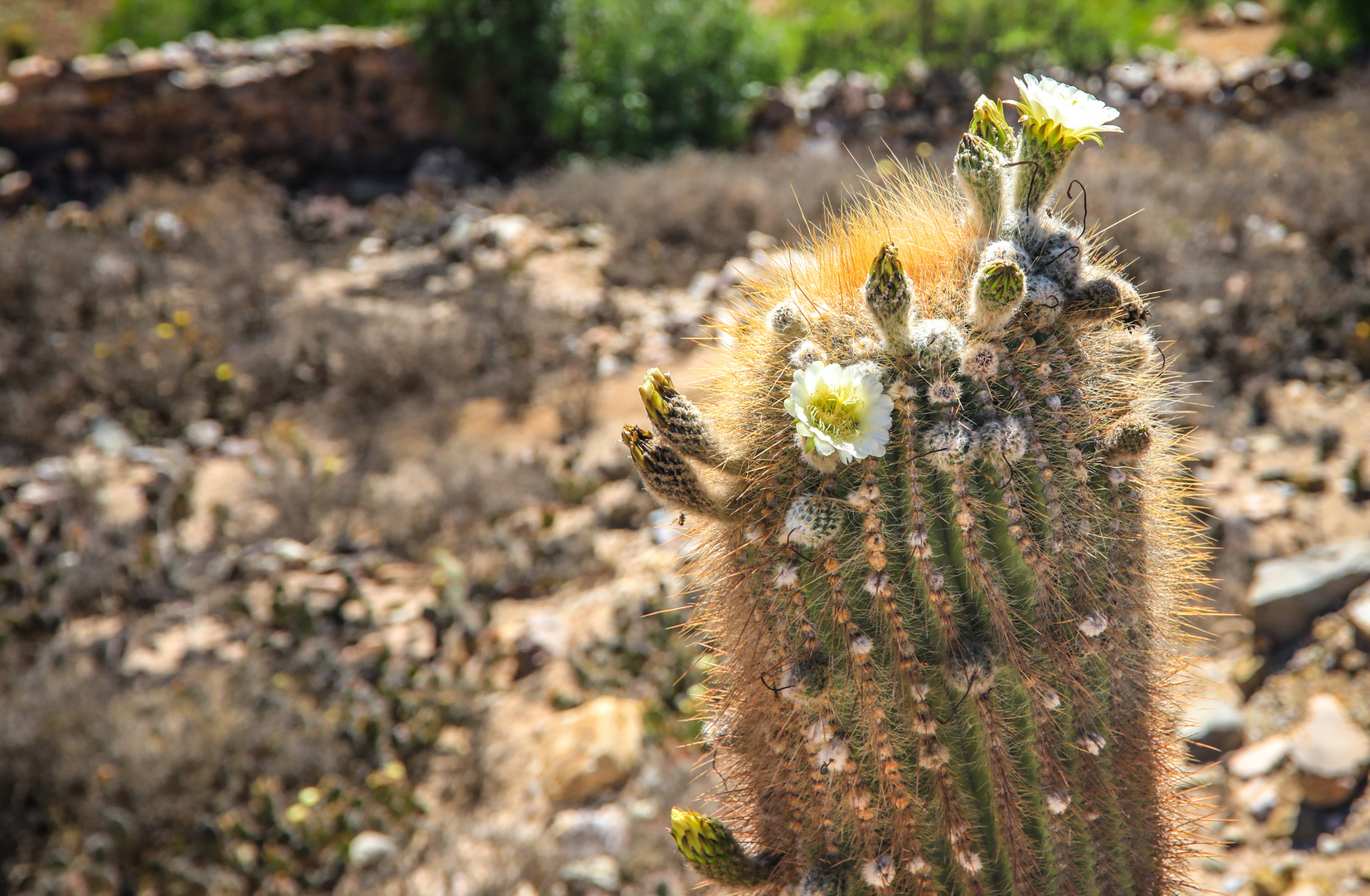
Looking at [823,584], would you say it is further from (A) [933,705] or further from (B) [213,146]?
(B) [213,146]

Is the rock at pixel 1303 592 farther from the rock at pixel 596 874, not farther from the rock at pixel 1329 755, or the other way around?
the rock at pixel 596 874

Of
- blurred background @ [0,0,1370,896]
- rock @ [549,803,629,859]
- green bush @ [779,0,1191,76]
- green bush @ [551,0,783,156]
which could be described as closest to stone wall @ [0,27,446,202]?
blurred background @ [0,0,1370,896]

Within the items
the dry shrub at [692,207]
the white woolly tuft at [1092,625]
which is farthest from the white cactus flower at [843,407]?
the dry shrub at [692,207]

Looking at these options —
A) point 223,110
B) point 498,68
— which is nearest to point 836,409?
point 498,68

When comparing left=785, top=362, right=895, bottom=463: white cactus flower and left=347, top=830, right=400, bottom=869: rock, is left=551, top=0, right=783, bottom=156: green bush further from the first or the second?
left=785, top=362, right=895, bottom=463: white cactus flower

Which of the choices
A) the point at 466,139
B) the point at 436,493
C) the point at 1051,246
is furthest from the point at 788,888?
the point at 466,139

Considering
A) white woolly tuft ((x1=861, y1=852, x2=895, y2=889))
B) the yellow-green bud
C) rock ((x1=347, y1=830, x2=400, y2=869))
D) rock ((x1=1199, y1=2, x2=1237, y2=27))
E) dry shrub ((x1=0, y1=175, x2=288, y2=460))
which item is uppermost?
white woolly tuft ((x1=861, y1=852, x2=895, y2=889))
